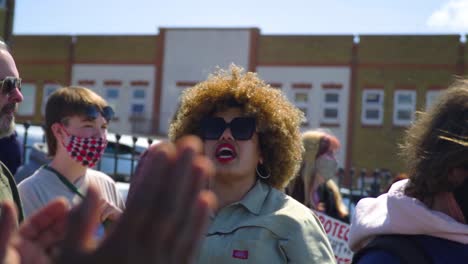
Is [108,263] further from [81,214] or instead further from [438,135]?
[438,135]

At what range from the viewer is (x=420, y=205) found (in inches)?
87.7

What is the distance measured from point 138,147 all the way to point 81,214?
23.1 feet

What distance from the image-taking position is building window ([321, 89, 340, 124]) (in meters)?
33.4

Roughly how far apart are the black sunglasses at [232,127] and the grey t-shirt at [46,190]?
0.66 meters

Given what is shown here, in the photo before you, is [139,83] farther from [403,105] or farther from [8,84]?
[8,84]

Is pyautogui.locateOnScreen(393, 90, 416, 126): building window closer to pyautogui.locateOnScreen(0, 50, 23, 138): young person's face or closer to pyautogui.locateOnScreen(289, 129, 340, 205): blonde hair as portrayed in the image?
pyautogui.locateOnScreen(289, 129, 340, 205): blonde hair

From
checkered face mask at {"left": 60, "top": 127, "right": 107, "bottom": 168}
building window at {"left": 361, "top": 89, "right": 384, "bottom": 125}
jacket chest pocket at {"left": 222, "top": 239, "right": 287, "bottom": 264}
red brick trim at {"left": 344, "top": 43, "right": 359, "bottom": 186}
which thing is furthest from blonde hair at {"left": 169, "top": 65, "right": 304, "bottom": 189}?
building window at {"left": 361, "top": 89, "right": 384, "bottom": 125}

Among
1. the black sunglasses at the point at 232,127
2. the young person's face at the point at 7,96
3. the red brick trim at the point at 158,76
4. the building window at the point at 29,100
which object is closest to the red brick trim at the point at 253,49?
the red brick trim at the point at 158,76

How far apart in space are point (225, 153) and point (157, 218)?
2.34 meters

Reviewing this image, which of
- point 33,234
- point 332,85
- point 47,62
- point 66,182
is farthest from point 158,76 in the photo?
→ point 33,234

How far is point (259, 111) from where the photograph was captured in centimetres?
341

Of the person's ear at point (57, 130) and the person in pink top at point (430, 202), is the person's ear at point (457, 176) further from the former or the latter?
the person's ear at point (57, 130)

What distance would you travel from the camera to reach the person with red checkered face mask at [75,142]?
3.93 meters

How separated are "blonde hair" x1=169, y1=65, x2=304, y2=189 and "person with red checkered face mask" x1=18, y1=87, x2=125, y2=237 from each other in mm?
755
